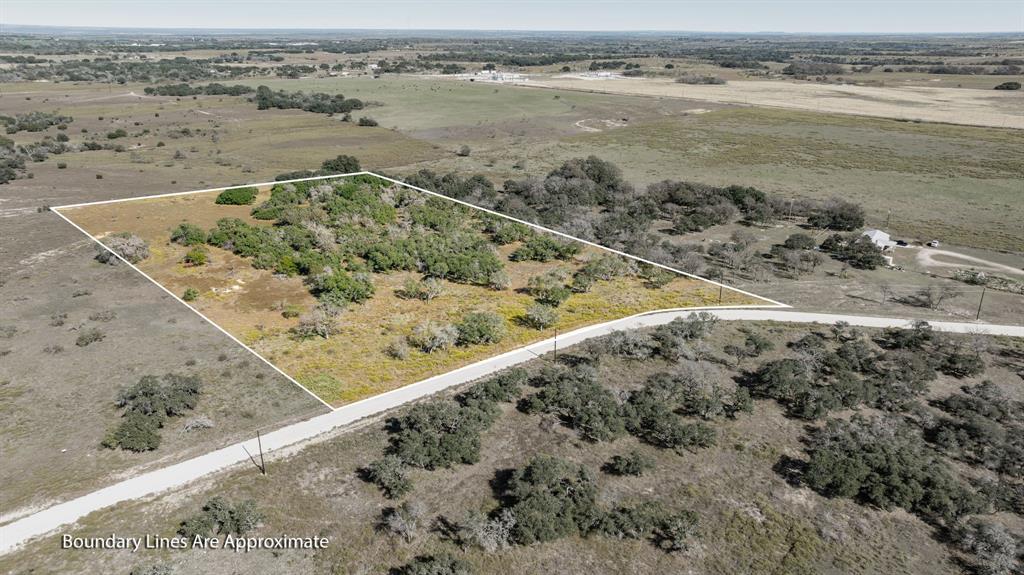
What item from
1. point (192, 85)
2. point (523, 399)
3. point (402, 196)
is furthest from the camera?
point (192, 85)

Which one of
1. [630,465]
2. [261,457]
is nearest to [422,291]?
[261,457]

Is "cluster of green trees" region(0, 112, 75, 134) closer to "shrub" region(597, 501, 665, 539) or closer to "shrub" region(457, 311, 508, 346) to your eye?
"shrub" region(457, 311, 508, 346)

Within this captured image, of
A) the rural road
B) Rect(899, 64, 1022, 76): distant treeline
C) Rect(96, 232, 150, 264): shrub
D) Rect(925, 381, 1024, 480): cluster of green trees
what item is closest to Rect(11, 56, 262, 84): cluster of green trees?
Rect(96, 232, 150, 264): shrub

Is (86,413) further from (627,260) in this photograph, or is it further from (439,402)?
(627,260)

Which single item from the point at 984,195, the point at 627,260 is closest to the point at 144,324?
the point at 627,260

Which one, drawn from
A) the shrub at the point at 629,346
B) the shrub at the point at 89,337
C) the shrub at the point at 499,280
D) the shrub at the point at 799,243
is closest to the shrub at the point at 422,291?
the shrub at the point at 499,280

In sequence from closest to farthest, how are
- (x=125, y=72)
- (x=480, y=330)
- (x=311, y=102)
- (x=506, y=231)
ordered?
(x=480, y=330)
(x=506, y=231)
(x=311, y=102)
(x=125, y=72)

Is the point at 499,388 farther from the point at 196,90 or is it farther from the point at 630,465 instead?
the point at 196,90
